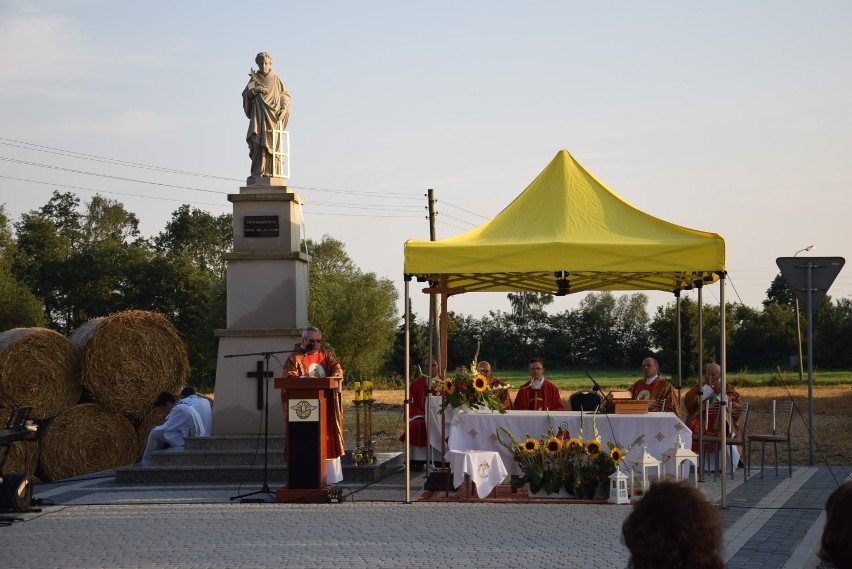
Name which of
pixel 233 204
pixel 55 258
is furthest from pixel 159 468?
pixel 55 258

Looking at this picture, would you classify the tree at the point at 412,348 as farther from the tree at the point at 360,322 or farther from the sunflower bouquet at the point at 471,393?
the sunflower bouquet at the point at 471,393

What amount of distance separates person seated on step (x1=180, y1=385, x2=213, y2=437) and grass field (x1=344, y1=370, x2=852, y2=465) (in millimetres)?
3683

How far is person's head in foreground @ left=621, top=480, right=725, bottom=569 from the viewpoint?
323 cm

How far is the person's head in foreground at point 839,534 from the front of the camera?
3.25 meters

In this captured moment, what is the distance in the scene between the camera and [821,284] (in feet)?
52.3

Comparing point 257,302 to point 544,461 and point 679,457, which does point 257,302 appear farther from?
point 679,457

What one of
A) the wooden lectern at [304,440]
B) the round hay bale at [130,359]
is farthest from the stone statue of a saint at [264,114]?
the wooden lectern at [304,440]

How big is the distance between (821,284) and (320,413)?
7.17 m

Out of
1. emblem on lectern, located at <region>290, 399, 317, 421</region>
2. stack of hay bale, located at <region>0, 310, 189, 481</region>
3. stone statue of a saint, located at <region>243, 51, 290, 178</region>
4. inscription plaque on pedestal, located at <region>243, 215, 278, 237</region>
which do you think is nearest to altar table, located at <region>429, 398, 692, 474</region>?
emblem on lectern, located at <region>290, 399, 317, 421</region>

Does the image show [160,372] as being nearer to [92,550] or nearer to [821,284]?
[92,550]

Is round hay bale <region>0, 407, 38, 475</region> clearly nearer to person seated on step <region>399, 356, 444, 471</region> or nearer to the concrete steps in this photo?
the concrete steps

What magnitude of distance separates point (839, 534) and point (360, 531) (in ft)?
26.4

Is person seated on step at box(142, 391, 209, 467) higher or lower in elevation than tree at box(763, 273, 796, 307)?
lower

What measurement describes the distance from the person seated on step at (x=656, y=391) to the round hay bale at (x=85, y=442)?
25.2 ft
